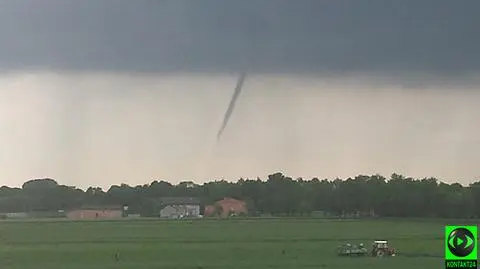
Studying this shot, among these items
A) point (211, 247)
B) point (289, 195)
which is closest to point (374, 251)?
point (211, 247)

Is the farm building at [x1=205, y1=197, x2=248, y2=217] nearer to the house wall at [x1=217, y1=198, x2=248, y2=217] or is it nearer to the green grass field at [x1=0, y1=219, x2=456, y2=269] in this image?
the house wall at [x1=217, y1=198, x2=248, y2=217]

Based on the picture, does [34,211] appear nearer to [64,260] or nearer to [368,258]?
[64,260]

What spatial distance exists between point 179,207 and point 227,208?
5814 millimetres

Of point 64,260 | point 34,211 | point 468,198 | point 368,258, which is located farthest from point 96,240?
point 468,198

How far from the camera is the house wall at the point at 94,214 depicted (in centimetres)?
10038

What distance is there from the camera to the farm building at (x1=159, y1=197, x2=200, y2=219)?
102 metres

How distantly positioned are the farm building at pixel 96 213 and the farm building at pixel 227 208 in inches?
420

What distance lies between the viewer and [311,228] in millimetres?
75750

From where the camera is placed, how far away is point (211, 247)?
175 ft

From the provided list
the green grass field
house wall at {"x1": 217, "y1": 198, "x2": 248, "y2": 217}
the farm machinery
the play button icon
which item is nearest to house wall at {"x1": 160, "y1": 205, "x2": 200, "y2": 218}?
house wall at {"x1": 217, "y1": 198, "x2": 248, "y2": 217}

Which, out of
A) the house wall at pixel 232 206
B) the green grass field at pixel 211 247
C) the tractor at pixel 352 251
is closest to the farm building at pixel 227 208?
the house wall at pixel 232 206

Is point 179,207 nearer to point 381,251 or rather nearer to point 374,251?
point 374,251

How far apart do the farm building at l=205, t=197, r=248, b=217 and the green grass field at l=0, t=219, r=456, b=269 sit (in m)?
16.2

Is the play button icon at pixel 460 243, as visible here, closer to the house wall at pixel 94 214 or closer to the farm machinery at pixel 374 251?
the farm machinery at pixel 374 251
